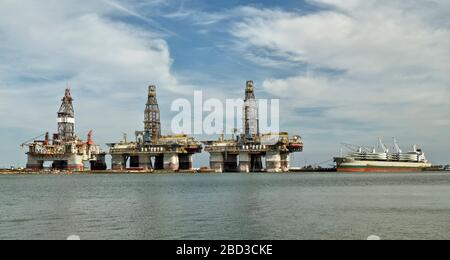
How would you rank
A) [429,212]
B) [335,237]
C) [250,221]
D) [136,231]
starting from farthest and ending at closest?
[429,212] → [250,221] → [136,231] → [335,237]

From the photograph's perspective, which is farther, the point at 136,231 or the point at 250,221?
the point at 250,221

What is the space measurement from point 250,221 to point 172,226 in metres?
7.27

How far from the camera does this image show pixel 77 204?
208 feet

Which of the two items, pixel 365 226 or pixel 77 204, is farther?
pixel 77 204

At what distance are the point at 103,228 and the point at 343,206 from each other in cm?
2926

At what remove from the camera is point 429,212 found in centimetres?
5097

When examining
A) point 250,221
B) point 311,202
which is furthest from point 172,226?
point 311,202
